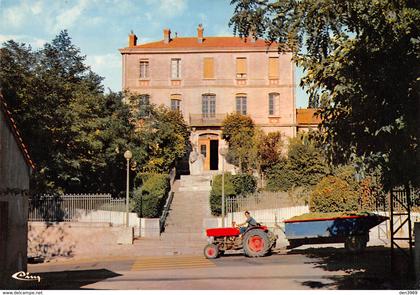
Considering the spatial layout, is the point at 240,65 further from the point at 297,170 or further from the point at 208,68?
the point at 297,170

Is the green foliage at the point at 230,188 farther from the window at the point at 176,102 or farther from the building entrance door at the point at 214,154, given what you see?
the window at the point at 176,102

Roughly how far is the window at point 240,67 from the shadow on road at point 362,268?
64.2 feet

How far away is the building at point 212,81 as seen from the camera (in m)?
34.7

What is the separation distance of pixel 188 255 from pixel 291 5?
1090cm

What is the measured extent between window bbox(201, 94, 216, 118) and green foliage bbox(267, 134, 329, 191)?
7983 mm

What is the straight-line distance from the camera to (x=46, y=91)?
22.3m

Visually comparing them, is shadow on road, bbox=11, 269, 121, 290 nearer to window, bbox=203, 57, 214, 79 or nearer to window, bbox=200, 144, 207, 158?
window, bbox=200, 144, 207, 158

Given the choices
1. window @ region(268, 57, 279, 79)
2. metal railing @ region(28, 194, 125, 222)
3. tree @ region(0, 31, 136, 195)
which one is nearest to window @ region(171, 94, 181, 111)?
window @ region(268, 57, 279, 79)

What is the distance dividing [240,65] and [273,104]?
3908mm

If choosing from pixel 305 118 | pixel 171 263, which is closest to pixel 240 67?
pixel 305 118

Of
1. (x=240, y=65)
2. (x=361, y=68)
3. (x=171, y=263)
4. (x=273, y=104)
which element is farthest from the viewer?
(x=273, y=104)

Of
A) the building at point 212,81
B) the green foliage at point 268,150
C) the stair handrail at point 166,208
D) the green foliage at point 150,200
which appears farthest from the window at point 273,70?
the green foliage at point 150,200

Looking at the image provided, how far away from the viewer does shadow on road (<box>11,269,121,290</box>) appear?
1078 centimetres

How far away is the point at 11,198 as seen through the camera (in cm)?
1048
